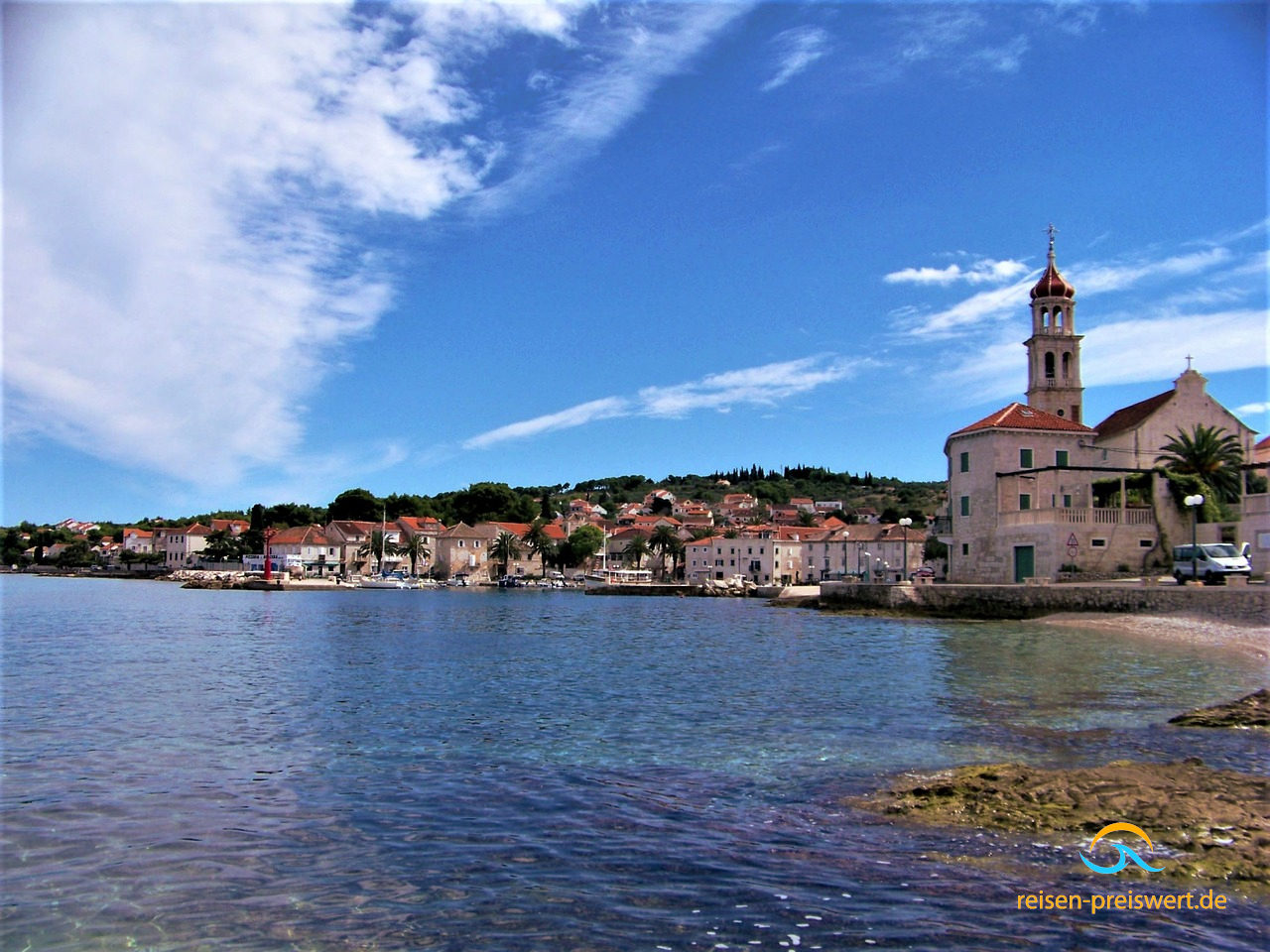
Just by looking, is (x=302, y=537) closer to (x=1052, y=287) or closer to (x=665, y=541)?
(x=665, y=541)

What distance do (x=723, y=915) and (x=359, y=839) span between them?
410 cm

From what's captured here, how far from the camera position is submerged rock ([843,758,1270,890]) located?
8.07 metres

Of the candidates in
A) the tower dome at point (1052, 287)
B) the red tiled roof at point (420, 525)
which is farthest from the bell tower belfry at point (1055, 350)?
the red tiled roof at point (420, 525)

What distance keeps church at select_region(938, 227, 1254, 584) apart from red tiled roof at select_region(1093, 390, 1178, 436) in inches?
4.9

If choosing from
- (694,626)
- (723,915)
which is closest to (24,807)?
(723,915)

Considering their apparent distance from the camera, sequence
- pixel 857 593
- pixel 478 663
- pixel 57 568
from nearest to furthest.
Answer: pixel 478 663 < pixel 857 593 < pixel 57 568

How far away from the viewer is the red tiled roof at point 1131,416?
4941 centimetres

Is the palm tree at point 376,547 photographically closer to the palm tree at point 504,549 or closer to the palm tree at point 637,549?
the palm tree at point 504,549

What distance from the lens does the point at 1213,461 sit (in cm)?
4475

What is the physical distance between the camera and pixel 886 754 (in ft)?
42.7

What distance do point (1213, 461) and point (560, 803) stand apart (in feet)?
151

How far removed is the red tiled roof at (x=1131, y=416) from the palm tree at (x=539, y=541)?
3679 inches

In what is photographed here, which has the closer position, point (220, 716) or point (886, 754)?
point (886, 754)

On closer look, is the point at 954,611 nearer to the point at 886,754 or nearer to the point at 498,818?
the point at 886,754
